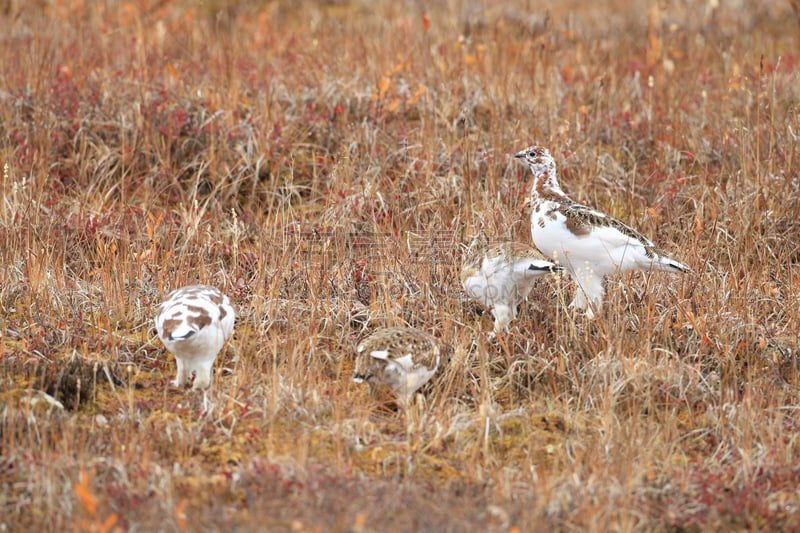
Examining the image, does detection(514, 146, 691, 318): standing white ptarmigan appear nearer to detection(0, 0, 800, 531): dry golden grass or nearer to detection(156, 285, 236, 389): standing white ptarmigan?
detection(0, 0, 800, 531): dry golden grass

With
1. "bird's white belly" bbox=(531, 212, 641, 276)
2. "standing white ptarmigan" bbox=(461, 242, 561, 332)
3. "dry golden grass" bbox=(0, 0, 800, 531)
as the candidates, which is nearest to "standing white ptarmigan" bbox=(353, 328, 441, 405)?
"dry golden grass" bbox=(0, 0, 800, 531)

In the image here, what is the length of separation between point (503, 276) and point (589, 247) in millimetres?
486

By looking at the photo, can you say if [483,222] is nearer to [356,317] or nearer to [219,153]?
[356,317]

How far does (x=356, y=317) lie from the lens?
5.14 meters

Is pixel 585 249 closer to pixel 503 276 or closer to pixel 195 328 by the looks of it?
pixel 503 276

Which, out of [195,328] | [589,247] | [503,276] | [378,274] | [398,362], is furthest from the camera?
[378,274]

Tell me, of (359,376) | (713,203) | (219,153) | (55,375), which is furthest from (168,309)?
(713,203)

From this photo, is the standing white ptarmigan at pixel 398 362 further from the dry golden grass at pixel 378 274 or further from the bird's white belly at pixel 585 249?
the bird's white belly at pixel 585 249

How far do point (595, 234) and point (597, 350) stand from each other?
0.59 metres

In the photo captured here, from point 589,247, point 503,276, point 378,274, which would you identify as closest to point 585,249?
point 589,247

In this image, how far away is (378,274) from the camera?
215 inches

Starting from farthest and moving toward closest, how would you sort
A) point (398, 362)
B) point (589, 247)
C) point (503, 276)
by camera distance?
point (589, 247)
point (503, 276)
point (398, 362)

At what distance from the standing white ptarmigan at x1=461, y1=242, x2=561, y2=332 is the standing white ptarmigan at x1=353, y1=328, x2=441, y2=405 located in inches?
22.4

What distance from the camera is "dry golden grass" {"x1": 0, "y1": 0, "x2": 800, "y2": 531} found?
12.4ft
